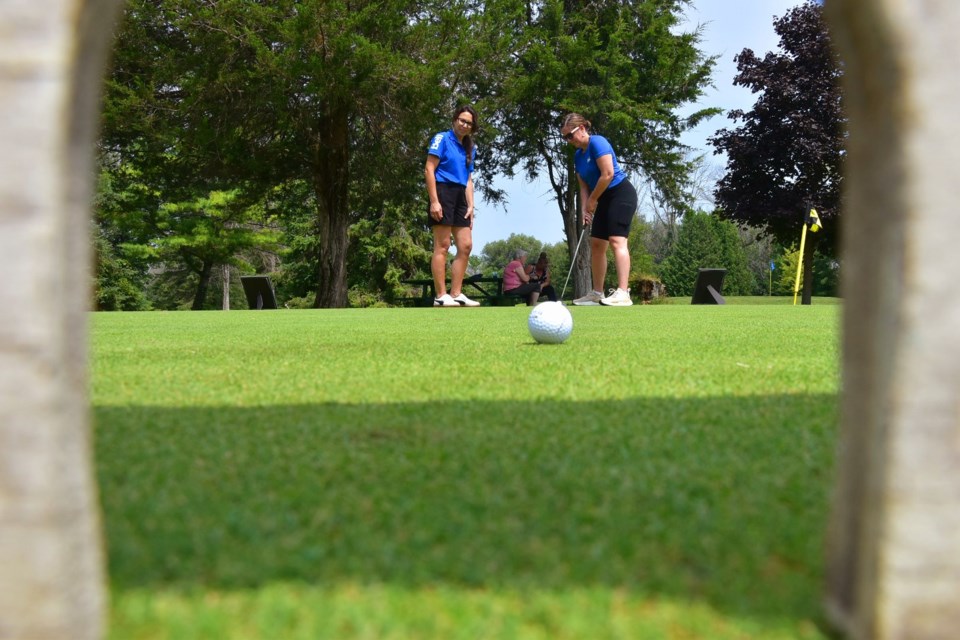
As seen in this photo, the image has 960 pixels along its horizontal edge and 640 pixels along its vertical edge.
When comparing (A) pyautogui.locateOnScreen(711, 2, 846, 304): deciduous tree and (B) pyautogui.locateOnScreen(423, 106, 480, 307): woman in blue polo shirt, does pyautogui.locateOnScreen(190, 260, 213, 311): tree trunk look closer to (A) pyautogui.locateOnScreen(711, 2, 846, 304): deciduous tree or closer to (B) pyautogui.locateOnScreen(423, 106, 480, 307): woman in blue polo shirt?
(A) pyautogui.locateOnScreen(711, 2, 846, 304): deciduous tree

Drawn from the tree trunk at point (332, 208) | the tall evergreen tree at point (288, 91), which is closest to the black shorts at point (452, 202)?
the tall evergreen tree at point (288, 91)

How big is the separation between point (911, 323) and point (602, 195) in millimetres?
10090

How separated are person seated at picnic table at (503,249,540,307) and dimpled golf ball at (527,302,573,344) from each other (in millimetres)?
17472

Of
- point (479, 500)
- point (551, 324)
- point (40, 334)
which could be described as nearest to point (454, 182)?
point (551, 324)

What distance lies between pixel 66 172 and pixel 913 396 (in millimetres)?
1040

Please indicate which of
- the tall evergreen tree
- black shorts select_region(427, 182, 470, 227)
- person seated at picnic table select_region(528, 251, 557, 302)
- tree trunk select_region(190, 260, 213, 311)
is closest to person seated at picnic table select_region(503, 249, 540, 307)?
person seated at picnic table select_region(528, 251, 557, 302)

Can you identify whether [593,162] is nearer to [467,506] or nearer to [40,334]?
[467,506]

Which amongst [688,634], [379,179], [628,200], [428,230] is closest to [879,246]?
[688,634]

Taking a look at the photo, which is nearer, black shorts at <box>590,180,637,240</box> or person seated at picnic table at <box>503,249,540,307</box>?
black shorts at <box>590,180,637,240</box>

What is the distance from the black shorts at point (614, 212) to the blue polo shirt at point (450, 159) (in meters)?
1.73

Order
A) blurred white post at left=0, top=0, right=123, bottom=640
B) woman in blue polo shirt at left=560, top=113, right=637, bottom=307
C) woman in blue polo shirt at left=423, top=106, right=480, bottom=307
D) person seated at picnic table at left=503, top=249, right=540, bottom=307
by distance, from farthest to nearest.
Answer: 1. person seated at picnic table at left=503, top=249, right=540, bottom=307
2. woman in blue polo shirt at left=423, top=106, right=480, bottom=307
3. woman in blue polo shirt at left=560, top=113, right=637, bottom=307
4. blurred white post at left=0, top=0, right=123, bottom=640

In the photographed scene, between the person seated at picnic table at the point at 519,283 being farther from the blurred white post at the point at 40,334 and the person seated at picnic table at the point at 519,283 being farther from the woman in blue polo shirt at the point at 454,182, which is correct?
the blurred white post at the point at 40,334

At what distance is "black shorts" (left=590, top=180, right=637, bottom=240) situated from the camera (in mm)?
10844

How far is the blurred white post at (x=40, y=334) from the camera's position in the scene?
101 cm
